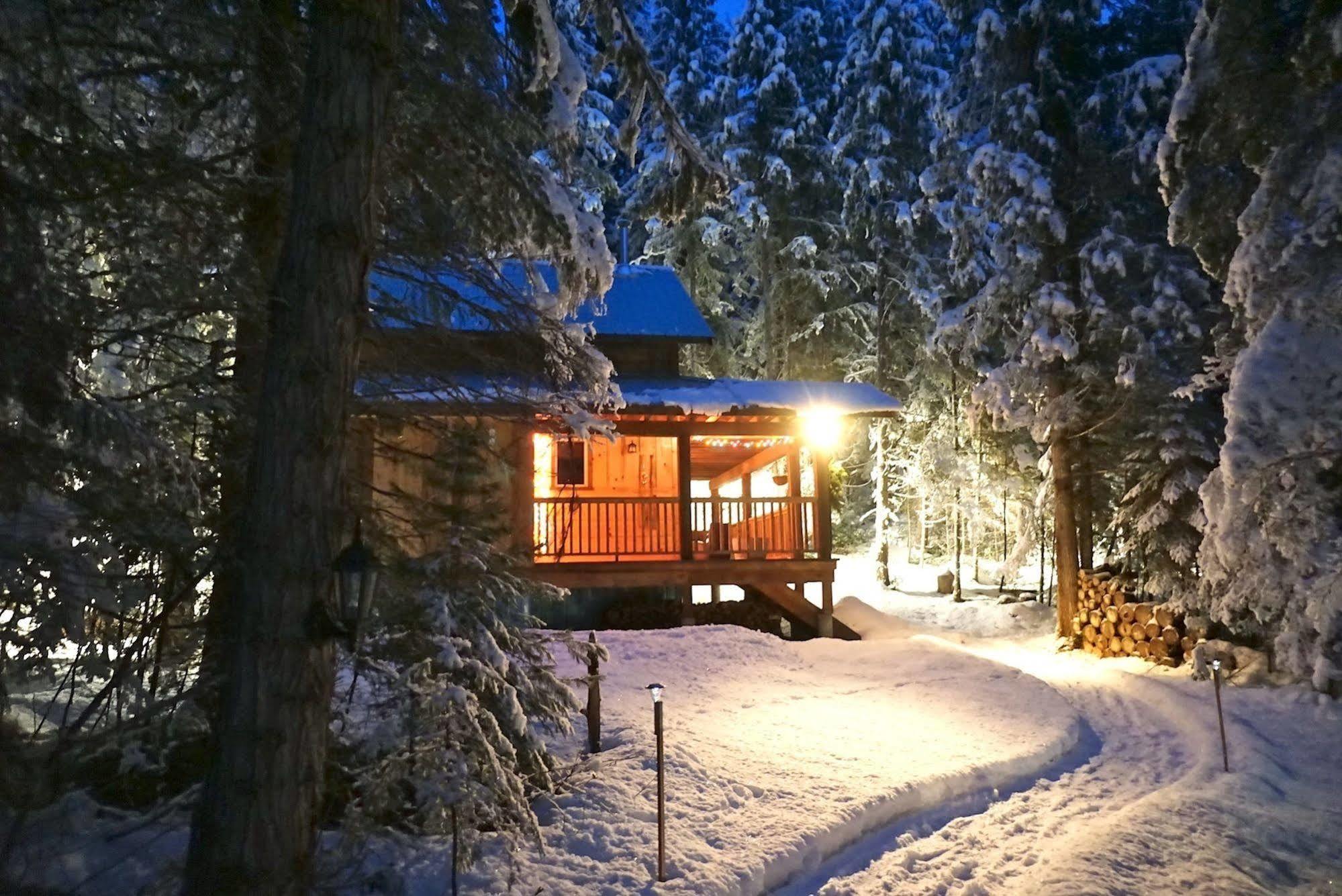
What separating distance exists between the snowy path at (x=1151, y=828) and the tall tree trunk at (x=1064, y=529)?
18.6 ft

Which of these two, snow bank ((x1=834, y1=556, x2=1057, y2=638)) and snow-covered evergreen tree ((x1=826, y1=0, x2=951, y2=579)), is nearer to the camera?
snow bank ((x1=834, y1=556, x2=1057, y2=638))

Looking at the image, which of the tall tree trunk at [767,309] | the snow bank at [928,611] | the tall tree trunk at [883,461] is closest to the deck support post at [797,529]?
the snow bank at [928,611]

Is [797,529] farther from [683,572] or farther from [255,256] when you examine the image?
[255,256]

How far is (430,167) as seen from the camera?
563cm

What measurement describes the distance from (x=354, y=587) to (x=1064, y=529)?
14.6 metres

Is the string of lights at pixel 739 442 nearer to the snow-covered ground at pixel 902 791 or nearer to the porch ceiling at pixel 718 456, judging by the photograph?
the porch ceiling at pixel 718 456

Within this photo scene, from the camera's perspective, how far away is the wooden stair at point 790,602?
14289 mm

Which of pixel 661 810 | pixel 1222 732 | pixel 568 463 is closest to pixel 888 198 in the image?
pixel 568 463

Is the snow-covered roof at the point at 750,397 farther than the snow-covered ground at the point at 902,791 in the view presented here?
Yes

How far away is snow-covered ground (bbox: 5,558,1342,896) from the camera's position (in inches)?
204

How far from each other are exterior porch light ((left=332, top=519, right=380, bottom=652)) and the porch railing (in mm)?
9557

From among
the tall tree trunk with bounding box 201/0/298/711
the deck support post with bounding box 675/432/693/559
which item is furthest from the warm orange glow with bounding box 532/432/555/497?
the tall tree trunk with bounding box 201/0/298/711

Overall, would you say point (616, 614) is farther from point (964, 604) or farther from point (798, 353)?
point (798, 353)

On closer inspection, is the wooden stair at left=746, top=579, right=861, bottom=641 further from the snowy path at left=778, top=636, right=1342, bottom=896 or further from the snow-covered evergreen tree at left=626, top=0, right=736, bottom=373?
the snow-covered evergreen tree at left=626, top=0, right=736, bottom=373
